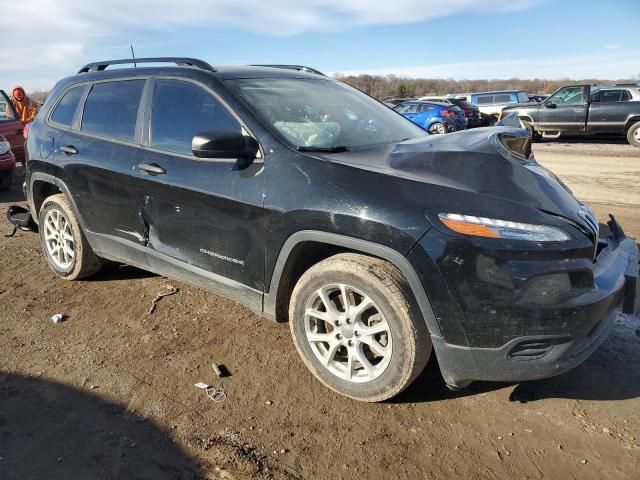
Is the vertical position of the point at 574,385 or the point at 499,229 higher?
the point at 499,229

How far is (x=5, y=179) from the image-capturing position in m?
9.28

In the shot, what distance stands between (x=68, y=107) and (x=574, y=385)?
14.6 ft

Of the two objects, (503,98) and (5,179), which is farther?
(503,98)

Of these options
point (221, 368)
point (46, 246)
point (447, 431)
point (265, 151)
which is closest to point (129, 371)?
point (221, 368)

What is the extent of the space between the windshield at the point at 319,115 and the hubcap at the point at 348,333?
2.99 feet

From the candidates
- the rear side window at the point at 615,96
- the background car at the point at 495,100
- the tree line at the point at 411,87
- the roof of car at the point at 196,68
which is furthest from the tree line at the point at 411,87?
the roof of car at the point at 196,68

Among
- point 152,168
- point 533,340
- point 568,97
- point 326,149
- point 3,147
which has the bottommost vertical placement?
point 533,340

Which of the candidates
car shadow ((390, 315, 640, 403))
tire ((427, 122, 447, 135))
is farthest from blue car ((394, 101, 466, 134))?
car shadow ((390, 315, 640, 403))

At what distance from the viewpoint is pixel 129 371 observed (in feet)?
10.6

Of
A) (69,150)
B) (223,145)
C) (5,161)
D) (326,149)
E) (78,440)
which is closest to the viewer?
(78,440)

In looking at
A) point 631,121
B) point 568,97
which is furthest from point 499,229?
point 568,97

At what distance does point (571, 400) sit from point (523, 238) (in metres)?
1.14

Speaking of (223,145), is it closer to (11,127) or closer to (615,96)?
(11,127)

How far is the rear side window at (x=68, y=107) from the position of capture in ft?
14.5
